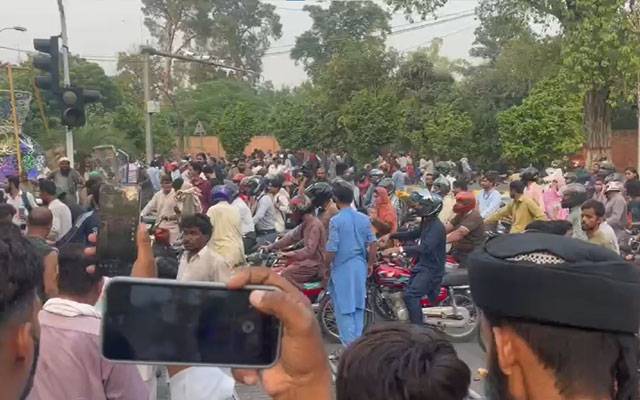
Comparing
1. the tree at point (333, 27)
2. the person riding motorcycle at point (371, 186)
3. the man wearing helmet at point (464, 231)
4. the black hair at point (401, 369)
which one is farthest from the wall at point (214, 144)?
the black hair at point (401, 369)

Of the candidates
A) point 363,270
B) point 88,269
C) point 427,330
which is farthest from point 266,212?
point 427,330

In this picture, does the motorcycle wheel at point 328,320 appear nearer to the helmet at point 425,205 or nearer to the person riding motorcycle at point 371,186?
the helmet at point 425,205

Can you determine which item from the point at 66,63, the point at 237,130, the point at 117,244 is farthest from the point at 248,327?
the point at 237,130

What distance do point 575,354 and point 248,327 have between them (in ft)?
2.03

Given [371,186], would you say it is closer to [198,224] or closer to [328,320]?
[328,320]

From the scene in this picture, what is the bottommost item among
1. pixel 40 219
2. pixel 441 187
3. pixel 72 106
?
pixel 441 187

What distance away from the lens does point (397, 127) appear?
28031mm

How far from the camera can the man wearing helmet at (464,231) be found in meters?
9.19

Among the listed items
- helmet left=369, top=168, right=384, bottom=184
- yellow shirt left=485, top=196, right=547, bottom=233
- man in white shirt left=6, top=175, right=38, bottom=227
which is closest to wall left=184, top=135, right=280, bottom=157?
helmet left=369, top=168, right=384, bottom=184

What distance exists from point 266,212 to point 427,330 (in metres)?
10.5

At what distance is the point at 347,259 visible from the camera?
7.65 m

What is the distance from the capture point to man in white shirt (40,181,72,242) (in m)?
9.38

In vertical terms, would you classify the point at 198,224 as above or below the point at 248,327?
below

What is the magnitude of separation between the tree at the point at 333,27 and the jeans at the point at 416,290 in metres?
48.7
